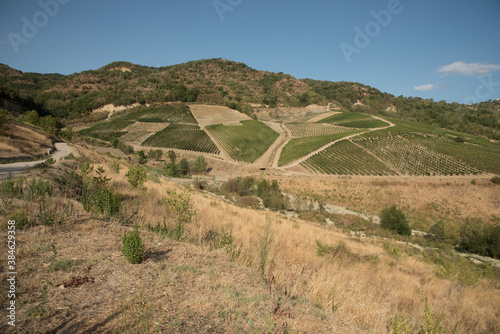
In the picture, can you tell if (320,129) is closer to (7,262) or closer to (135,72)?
(7,262)

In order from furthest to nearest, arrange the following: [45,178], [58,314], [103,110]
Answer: [103,110]
[45,178]
[58,314]

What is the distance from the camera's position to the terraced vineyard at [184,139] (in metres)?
60.2

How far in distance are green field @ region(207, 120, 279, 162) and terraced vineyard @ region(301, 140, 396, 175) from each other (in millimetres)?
15698

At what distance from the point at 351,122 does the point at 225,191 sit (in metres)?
77.7

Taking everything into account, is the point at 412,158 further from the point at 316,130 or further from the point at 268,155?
the point at 316,130

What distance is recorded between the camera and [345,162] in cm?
4991

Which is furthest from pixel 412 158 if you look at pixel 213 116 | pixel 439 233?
pixel 213 116

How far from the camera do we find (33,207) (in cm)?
596

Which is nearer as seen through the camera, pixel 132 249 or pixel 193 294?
pixel 193 294

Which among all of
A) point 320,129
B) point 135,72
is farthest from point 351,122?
point 135,72

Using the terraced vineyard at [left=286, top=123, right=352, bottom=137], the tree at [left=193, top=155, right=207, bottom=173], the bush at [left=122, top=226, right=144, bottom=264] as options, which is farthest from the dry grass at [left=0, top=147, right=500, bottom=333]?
the terraced vineyard at [left=286, top=123, right=352, bottom=137]

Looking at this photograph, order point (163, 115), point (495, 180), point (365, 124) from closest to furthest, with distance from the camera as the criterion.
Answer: point (495, 180) < point (163, 115) < point (365, 124)

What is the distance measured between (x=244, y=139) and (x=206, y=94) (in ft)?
231

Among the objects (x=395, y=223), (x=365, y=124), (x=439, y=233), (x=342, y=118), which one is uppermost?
(x=342, y=118)
